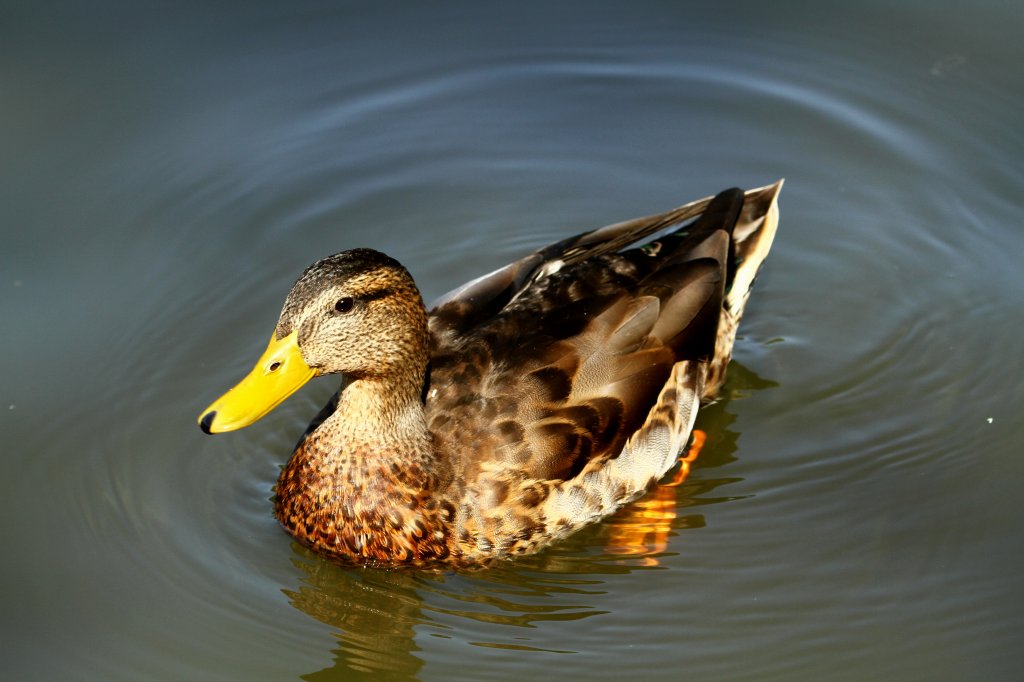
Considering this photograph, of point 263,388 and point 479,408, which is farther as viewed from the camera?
point 479,408

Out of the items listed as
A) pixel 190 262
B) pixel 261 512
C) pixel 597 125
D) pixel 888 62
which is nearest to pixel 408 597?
pixel 261 512

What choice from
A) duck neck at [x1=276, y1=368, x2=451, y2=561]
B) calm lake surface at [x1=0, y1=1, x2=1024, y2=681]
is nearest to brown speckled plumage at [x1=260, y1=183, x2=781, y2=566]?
duck neck at [x1=276, y1=368, x2=451, y2=561]

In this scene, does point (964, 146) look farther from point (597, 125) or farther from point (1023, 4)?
point (597, 125)

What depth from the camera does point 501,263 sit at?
8.06 metres

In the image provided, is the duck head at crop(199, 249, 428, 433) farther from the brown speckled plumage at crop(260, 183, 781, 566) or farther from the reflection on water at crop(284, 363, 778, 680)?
the reflection on water at crop(284, 363, 778, 680)

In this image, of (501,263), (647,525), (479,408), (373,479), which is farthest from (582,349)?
(501,263)

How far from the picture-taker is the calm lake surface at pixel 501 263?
19.2ft

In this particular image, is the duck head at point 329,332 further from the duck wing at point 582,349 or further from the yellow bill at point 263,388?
the duck wing at point 582,349

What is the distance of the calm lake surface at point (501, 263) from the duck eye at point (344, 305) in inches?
47.9

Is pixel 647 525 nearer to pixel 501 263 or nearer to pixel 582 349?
pixel 582 349

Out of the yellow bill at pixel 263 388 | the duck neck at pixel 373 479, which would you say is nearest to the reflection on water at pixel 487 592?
the duck neck at pixel 373 479

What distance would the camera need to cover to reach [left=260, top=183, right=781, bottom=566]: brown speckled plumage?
5883 mm

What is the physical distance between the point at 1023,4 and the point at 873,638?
5.37 m

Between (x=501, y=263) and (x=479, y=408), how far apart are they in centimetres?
206
